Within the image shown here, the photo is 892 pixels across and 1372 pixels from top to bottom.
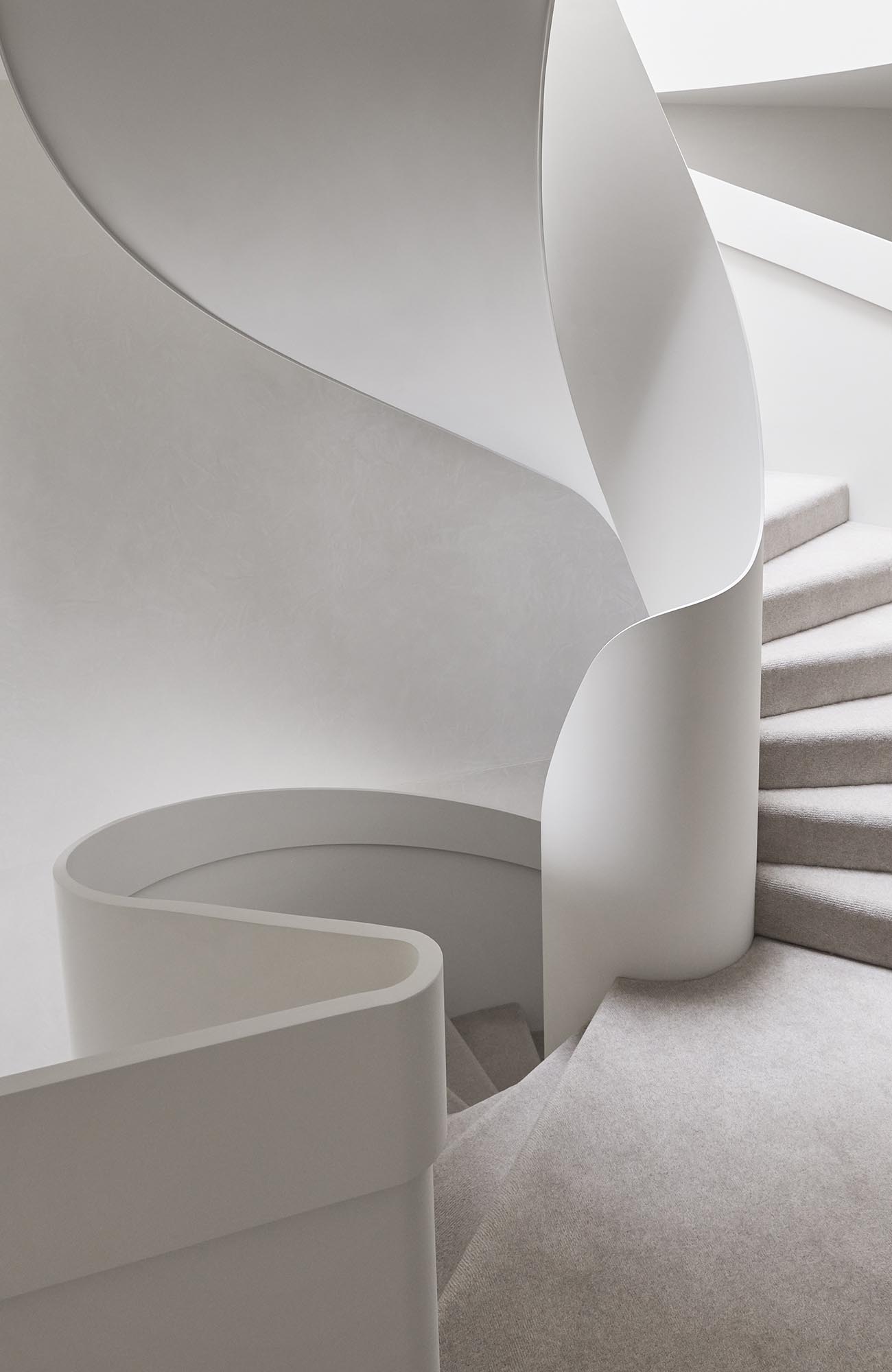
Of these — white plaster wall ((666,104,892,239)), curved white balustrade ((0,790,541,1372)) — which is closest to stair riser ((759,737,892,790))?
curved white balustrade ((0,790,541,1372))

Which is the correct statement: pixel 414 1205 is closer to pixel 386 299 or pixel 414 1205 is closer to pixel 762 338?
pixel 386 299

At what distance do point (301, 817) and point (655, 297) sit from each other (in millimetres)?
2258

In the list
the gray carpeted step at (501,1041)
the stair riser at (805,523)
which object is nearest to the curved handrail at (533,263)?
the stair riser at (805,523)

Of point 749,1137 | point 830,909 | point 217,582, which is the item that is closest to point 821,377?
point 830,909

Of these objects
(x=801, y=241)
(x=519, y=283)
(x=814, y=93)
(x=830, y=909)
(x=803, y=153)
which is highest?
(x=814, y=93)

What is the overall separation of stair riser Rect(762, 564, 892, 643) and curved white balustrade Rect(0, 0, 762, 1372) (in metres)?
0.34

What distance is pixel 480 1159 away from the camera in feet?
7.82

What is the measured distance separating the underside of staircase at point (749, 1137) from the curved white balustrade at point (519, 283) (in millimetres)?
240

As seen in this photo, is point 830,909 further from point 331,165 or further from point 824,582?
point 331,165

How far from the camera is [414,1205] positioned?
129 cm

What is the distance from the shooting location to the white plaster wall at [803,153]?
602cm

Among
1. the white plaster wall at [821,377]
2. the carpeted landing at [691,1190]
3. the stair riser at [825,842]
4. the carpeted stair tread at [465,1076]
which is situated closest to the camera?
the carpeted landing at [691,1190]

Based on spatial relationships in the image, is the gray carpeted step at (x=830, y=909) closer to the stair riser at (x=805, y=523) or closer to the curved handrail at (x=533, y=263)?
the curved handrail at (x=533, y=263)

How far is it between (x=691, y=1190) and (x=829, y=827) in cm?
118
